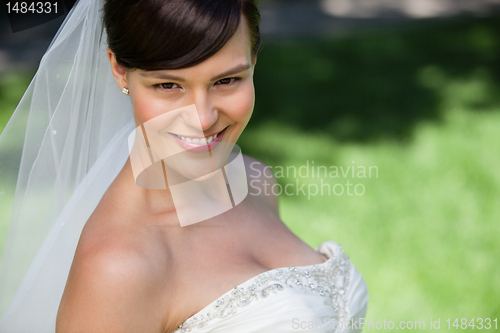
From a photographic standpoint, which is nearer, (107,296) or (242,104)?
(107,296)

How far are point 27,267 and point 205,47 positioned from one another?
1.21 m

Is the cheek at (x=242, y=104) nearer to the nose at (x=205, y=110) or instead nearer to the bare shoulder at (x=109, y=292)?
the nose at (x=205, y=110)

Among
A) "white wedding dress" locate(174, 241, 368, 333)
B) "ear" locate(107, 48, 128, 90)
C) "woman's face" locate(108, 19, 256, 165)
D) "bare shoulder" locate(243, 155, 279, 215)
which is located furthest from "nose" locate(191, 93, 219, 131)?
"bare shoulder" locate(243, 155, 279, 215)

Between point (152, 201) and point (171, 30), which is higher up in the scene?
point (171, 30)

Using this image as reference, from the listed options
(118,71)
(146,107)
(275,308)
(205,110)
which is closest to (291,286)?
(275,308)

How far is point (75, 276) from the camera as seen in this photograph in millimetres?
1631

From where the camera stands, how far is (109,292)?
1.58 m

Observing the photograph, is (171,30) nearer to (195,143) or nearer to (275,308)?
(195,143)

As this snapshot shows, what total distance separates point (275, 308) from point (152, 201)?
1.91ft

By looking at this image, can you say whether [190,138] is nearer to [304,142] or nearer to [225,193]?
[225,193]

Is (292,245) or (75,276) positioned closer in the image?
(75,276)

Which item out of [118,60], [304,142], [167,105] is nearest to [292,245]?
[167,105]

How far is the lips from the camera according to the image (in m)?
1.78

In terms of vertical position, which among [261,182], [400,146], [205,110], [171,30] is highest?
[171,30]
